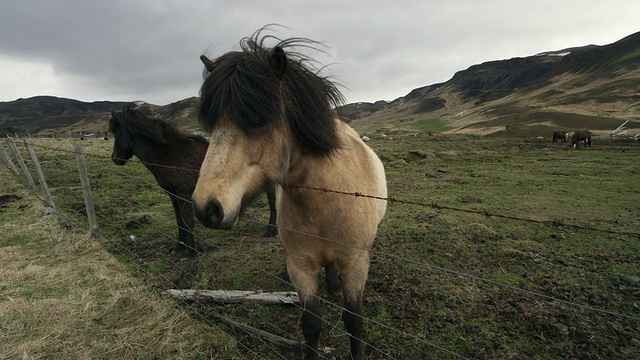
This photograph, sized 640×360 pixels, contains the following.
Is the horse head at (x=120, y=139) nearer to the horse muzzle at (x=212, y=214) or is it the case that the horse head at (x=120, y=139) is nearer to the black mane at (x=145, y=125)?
the black mane at (x=145, y=125)

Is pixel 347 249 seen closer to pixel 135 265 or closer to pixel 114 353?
pixel 114 353

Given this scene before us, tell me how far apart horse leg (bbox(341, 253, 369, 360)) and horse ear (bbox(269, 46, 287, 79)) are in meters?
1.53

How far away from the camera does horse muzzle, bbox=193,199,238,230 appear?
4.80 feet

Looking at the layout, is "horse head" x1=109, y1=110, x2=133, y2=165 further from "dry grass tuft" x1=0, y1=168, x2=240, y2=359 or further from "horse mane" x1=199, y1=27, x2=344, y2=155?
"horse mane" x1=199, y1=27, x2=344, y2=155

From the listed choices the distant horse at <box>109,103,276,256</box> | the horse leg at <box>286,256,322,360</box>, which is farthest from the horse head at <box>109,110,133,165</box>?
the horse leg at <box>286,256,322,360</box>

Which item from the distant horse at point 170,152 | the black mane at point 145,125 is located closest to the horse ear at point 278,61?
Result: the distant horse at point 170,152

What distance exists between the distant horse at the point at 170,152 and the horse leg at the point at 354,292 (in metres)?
3.14

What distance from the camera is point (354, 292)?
2459 mm

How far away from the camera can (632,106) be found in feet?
133

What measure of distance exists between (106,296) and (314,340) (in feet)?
9.48

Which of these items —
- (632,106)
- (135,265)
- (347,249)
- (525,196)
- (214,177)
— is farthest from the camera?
(632,106)

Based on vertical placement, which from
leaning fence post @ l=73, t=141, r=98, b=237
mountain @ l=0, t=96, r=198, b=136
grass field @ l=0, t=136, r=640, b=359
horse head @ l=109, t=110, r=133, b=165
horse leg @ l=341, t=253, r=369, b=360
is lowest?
grass field @ l=0, t=136, r=640, b=359

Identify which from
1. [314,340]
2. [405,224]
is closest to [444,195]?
[405,224]

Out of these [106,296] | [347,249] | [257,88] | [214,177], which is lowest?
[106,296]
